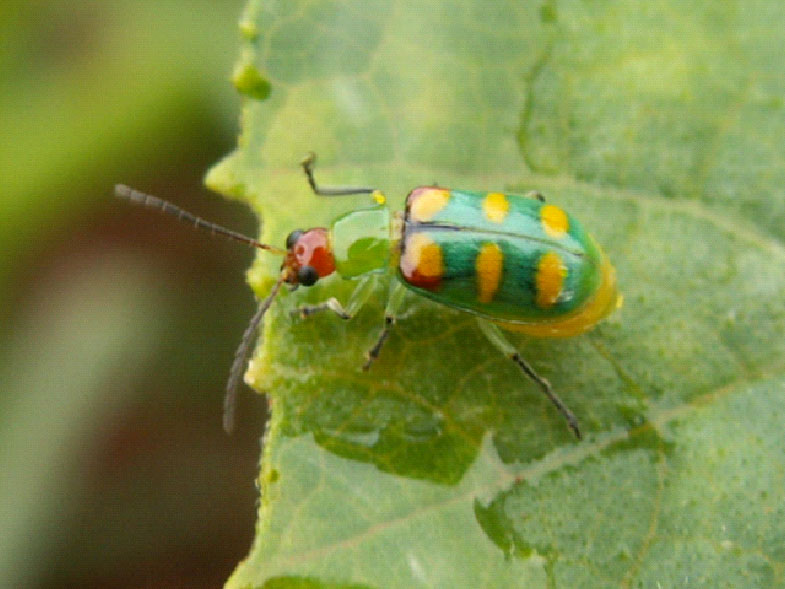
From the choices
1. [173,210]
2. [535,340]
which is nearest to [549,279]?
[535,340]

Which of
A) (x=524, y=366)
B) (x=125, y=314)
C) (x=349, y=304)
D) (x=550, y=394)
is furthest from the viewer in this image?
(x=125, y=314)

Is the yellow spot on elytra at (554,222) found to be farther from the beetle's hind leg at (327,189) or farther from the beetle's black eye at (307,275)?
the beetle's black eye at (307,275)

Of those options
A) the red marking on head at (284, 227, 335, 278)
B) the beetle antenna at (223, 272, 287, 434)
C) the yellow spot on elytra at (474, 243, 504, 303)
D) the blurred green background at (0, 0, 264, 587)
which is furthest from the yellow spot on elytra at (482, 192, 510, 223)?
the blurred green background at (0, 0, 264, 587)

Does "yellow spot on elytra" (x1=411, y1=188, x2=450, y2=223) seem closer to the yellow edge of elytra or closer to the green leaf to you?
the green leaf

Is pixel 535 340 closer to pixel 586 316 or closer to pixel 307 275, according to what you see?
pixel 586 316

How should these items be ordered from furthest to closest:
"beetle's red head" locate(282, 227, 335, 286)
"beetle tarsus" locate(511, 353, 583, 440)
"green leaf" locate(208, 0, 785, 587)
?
1. "beetle's red head" locate(282, 227, 335, 286)
2. "beetle tarsus" locate(511, 353, 583, 440)
3. "green leaf" locate(208, 0, 785, 587)

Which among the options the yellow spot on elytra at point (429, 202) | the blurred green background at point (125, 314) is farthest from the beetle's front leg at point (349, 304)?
the blurred green background at point (125, 314)

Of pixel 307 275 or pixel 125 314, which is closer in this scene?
pixel 307 275
